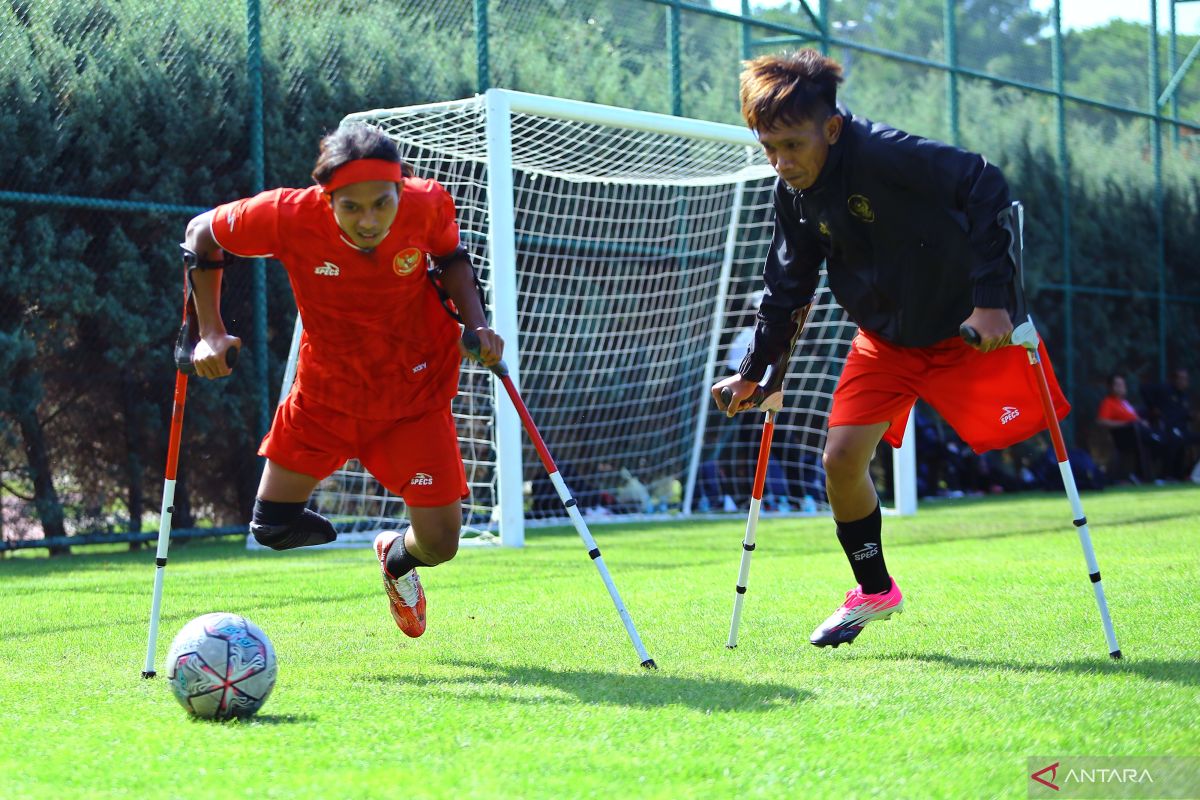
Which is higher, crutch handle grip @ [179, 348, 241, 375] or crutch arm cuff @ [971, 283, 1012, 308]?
crutch arm cuff @ [971, 283, 1012, 308]

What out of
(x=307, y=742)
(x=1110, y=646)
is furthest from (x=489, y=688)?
(x=1110, y=646)

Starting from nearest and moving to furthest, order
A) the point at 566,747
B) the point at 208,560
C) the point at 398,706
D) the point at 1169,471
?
1. the point at 566,747
2. the point at 398,706
3. the point at 208,560
4. the point at 1169,471

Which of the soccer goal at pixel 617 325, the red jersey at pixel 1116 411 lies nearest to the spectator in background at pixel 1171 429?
the red jersey at pixel 1116 411

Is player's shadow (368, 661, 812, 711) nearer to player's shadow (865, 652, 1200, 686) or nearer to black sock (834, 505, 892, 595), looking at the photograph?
player's shadow (865, 652, 1200, 686)

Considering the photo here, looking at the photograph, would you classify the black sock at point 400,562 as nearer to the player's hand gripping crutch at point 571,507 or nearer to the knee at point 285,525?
the knee at point 285,525

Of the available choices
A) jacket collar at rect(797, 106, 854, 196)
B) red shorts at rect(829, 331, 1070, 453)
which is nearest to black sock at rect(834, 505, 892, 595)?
red shorts at rect(829, 331, 1070, 453)

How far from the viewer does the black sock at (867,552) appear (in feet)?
17.1

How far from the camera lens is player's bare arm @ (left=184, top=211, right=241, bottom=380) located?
464 cm

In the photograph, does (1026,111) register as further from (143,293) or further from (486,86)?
(143,293)

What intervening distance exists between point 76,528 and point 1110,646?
8.22 metres

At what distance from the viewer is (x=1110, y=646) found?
4.64 metres

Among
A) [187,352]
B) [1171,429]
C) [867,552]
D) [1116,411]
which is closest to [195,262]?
[187,352]

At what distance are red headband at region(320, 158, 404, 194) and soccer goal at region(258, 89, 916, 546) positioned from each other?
208 inches

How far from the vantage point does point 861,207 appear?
479 centimetres
